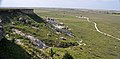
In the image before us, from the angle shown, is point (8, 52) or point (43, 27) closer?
point (8, 52)

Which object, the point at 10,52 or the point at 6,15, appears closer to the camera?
the point at 10,52

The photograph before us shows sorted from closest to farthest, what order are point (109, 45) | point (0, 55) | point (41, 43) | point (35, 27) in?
point (0, 55), point (41, 43), point (35, 27), point (109, 45)

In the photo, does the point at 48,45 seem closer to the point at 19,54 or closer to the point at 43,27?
the point at 43,27

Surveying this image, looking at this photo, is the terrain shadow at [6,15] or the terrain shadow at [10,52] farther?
the terrain shadow at [6,15]

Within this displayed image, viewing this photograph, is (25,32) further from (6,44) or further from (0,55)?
(0,55)

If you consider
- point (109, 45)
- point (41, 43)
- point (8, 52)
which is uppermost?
point (8, 52)

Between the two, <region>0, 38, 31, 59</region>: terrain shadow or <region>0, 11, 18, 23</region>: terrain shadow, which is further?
<region>0, 11, 18, 23</region>: terrain shadow

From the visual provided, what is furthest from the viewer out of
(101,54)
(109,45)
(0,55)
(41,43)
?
(109,45)

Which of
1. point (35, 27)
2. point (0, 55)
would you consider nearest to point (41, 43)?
point (35, 27)

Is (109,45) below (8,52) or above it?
below

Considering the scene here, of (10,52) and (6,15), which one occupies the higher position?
(6,15)
